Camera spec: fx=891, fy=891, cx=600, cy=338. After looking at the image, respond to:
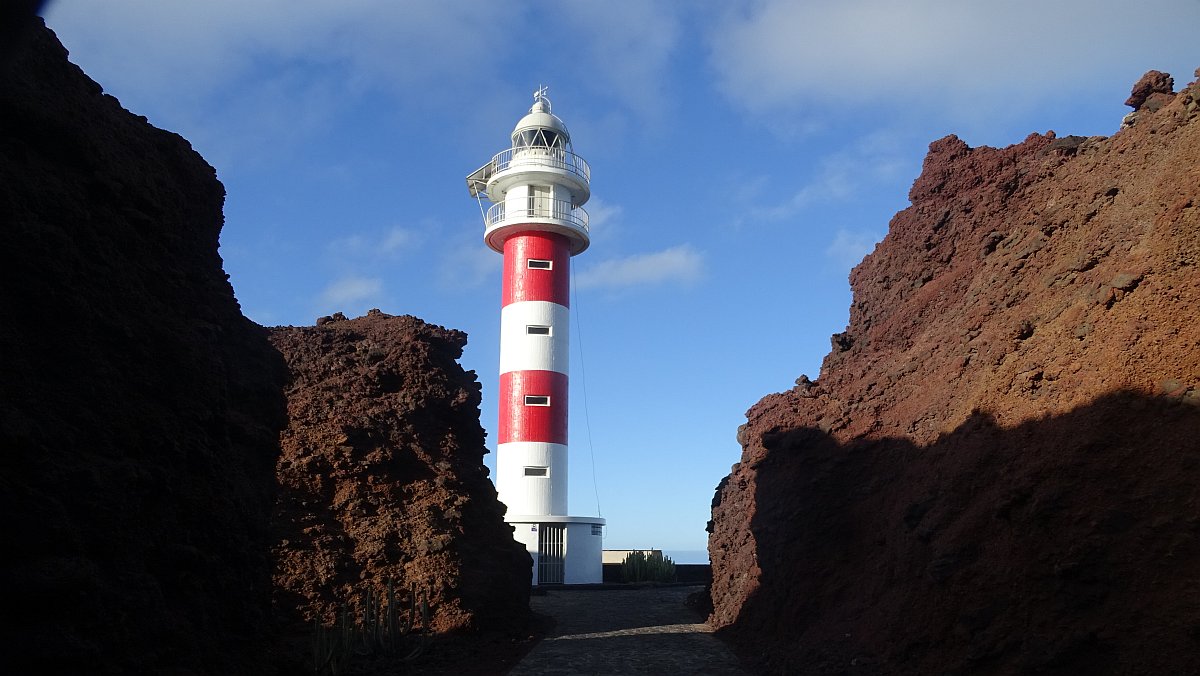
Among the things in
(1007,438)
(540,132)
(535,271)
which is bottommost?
(1007,438)

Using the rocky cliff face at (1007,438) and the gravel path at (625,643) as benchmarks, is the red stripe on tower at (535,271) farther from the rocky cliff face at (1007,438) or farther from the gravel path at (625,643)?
the rocky cliff face at (1007,438)

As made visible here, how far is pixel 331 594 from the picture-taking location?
12625 mm

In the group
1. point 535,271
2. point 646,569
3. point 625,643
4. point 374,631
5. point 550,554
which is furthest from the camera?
point 646,569

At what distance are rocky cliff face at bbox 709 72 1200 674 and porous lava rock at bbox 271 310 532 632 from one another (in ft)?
14.3

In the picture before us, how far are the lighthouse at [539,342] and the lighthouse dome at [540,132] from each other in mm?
39

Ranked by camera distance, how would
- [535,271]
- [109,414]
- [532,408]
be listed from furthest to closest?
[535,271] → [532,408] → [109,414]

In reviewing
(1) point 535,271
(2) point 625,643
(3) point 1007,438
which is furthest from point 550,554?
(3) point 1007,438

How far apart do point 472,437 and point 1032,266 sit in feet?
31.1

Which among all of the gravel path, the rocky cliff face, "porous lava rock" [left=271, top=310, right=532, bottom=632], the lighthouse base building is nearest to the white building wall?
the lighthouse base building

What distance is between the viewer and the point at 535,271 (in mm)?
29031

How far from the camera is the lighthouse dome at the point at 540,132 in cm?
3088

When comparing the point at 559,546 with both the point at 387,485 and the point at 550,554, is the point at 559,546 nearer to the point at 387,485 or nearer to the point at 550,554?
the point at 550,554

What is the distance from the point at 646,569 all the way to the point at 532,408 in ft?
23.3

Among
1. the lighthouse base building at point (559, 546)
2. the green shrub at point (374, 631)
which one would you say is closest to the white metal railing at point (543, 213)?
the lighthouse base building at point (559, 546)
